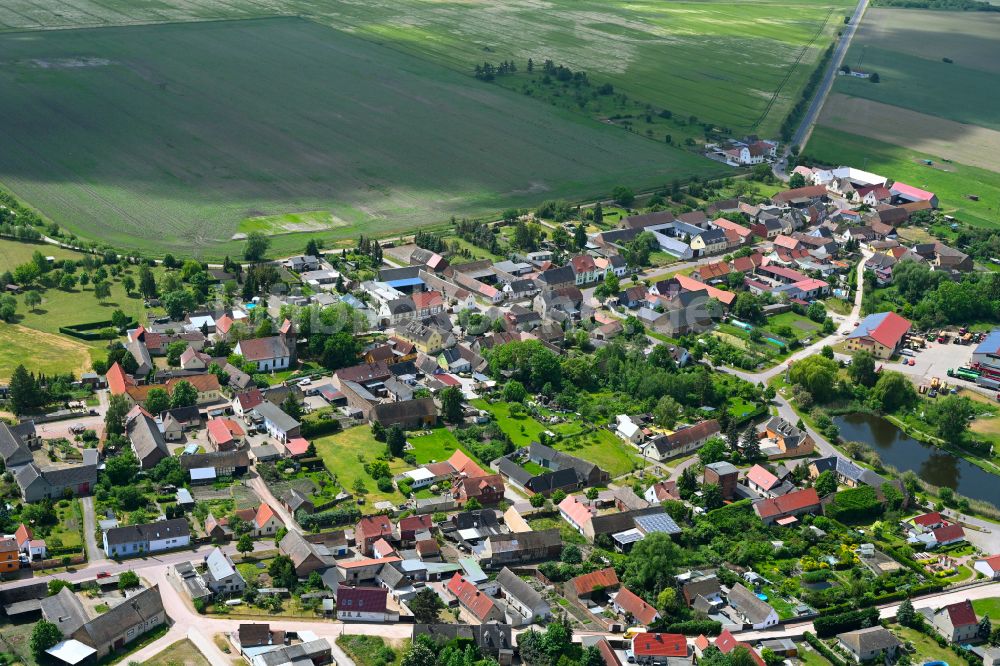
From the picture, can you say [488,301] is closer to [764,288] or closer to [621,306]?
[621,306]

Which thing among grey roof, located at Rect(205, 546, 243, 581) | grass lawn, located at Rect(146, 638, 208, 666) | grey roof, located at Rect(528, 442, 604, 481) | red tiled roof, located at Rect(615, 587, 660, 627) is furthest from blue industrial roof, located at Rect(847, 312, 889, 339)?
grass lawn, located at Rect(146, 638, 208, 666)

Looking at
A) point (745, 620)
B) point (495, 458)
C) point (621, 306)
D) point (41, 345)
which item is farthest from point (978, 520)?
point (41, 345)

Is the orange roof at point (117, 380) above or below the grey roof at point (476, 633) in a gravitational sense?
above

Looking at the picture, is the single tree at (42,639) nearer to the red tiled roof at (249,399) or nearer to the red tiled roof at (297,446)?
the red tiled roof at (297,446)

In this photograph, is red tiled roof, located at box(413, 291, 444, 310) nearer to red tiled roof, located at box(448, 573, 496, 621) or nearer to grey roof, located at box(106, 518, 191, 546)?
grey roof, located at box(106, 518, 191, 546)

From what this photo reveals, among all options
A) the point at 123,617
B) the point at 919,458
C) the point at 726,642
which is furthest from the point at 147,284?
the point at 919,458

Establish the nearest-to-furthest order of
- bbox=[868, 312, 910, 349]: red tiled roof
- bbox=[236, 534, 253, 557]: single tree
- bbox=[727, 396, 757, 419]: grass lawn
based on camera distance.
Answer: bbox=[236, 534, 253, 557]: single tree → bbox=[727, 396, 757, 419]: grass lawn → bbox=[868, 312, 910, 349]: red tiled roof

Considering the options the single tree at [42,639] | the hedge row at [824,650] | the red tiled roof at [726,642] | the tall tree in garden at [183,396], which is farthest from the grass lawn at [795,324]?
the single tree at [42,639]
